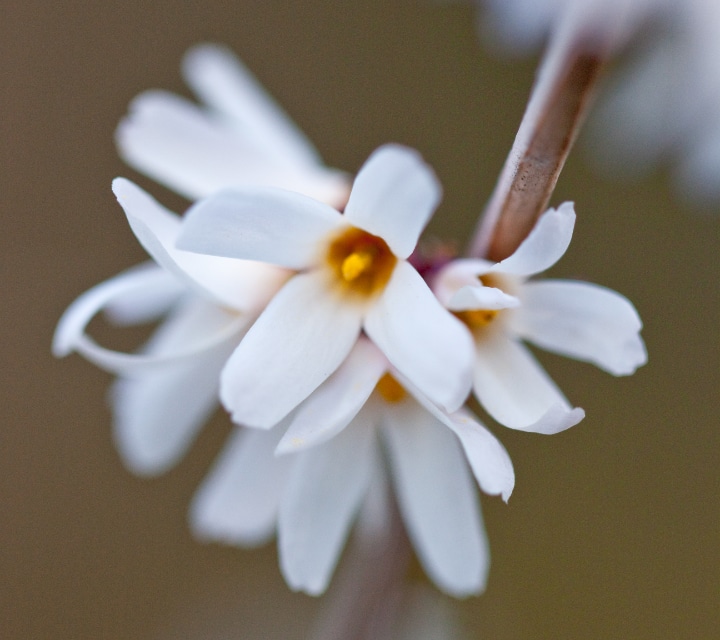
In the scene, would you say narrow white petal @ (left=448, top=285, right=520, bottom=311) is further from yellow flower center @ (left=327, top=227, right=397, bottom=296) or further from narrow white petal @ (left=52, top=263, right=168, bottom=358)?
narrow white petal @ (left=52, top=263, right=168, bottom=358)

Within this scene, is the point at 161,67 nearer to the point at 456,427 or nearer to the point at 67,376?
the point at 67,376

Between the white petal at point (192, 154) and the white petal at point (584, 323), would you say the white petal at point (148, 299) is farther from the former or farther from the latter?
the white petal at point (584, 323)

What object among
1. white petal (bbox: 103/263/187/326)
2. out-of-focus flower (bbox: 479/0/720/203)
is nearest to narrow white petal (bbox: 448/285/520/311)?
white petal (bbox: 103/263/187/326)

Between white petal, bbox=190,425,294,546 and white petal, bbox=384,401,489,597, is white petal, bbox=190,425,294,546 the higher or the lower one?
the lower one

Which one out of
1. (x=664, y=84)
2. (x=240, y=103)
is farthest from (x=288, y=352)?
(x=664, y=84)

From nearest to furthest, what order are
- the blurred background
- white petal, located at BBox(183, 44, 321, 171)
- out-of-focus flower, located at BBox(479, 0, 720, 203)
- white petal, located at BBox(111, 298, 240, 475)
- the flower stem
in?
the flower stem, white petal, located at BBox(111, 298, 240, 475), white petal, located at BBox(183, 44, 321, 171), out-of-focus flower, located at BBox(479, 0, 720, 203), the blurred background

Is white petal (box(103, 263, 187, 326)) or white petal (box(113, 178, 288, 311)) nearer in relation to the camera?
white petal (box(113, 178, 288, 311))

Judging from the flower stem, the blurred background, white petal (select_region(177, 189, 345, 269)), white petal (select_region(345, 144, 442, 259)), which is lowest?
the blurred background

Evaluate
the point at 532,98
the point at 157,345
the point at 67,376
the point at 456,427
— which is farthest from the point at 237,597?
the point at 532,98

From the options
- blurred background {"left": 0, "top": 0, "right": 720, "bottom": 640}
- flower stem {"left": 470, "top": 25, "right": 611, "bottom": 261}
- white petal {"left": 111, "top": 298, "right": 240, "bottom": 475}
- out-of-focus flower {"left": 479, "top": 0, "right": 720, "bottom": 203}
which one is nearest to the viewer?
flower stem {"left": 470, "top": 25, "right": 611, "bottom": 261}
